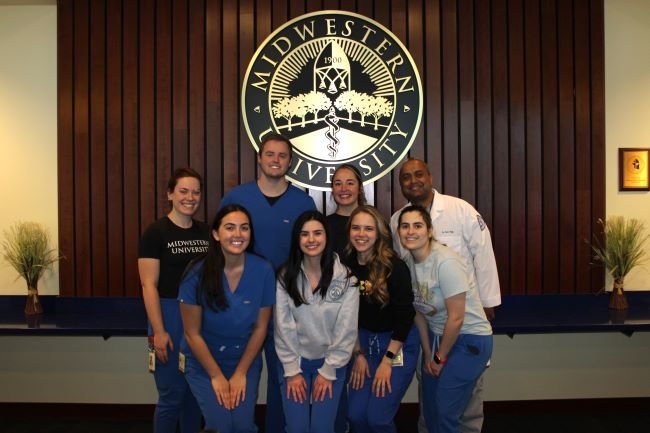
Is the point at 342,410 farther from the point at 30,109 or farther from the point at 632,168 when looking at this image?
the point at 30,109

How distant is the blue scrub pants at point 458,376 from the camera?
8.66 ft

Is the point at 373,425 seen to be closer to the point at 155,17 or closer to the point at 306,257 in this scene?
the point at 306,257

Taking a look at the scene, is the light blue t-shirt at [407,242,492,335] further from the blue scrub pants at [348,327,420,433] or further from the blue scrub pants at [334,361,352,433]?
the blue scrub pants at [334,361,352,433]

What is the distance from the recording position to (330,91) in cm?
392

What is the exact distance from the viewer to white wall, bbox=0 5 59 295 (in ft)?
13.5

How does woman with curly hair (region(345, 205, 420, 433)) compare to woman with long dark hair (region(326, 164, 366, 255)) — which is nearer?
woman with curly hair (region(345, 205, 420, 433))

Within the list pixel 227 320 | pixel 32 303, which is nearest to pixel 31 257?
pixel 32 303

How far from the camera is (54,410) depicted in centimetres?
→ 407

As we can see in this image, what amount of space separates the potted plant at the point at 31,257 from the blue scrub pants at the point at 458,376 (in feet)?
10.6

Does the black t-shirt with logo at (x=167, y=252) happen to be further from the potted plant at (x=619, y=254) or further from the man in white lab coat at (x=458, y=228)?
the potted plant at (x=619, y=254)

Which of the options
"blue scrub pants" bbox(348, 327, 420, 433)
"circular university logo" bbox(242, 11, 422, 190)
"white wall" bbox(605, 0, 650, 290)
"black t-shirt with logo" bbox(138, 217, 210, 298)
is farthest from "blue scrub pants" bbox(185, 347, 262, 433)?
"white wall" bbox(605, 0, 650, 290)

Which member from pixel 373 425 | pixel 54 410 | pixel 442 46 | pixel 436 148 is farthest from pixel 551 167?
pixel 54 410

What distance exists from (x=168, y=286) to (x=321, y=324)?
3.20ft

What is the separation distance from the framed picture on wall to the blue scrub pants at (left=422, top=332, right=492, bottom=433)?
7.94 feet
